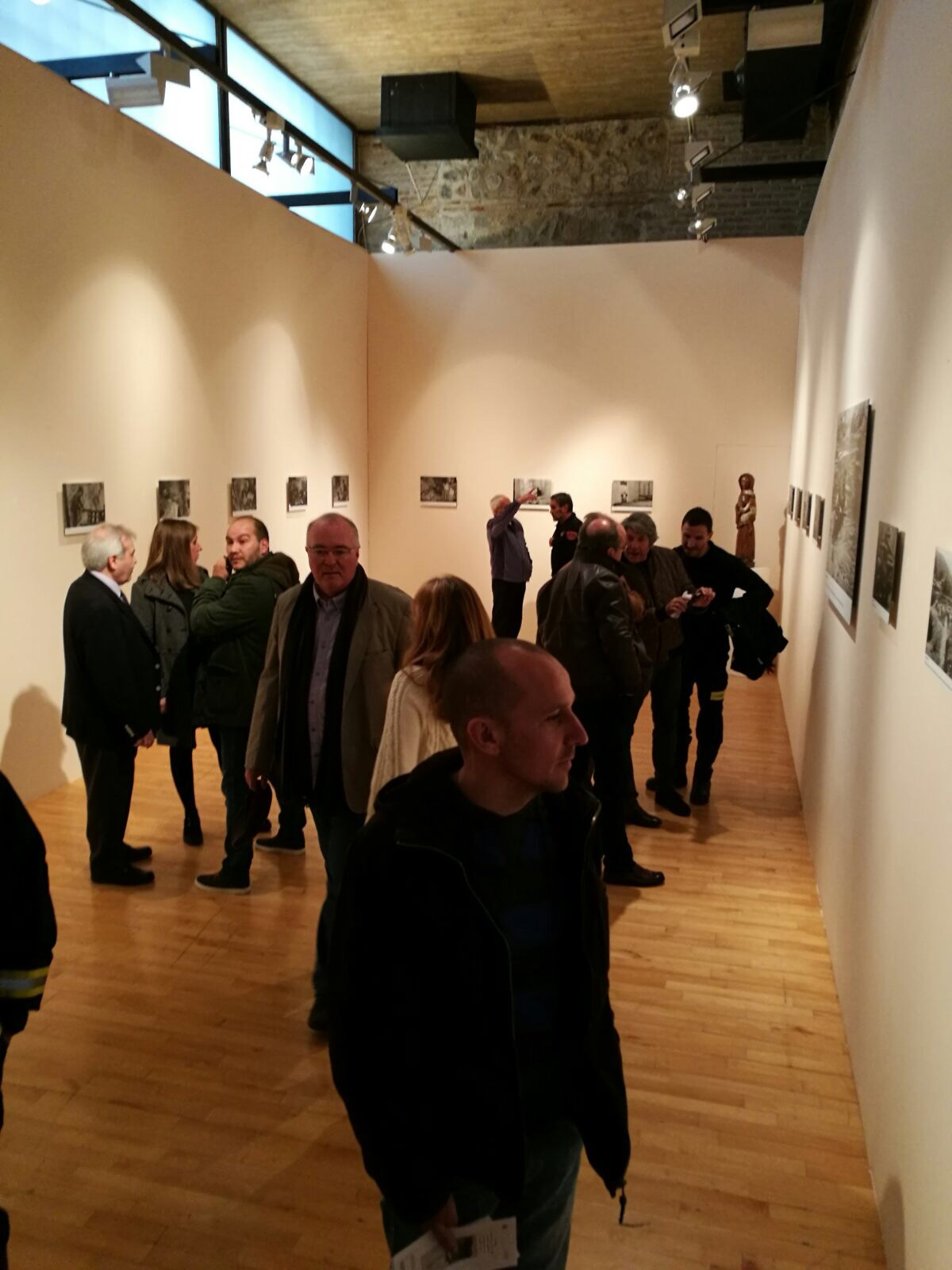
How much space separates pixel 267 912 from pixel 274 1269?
2305 millimetres

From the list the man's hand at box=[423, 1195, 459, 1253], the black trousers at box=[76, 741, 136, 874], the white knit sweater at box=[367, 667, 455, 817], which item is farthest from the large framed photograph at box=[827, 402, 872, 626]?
the black trousers at box=[76, 741, 136, 874]

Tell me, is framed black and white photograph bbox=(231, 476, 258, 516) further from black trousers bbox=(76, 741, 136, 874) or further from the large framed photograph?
the large framed photograph

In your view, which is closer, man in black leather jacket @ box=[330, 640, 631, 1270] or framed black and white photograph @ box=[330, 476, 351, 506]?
man in black leather jacket @ box=[330, 640, 631, 1270]

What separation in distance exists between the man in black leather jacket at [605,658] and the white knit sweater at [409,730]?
1886 millimetres

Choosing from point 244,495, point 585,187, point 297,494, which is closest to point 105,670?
point 244,495

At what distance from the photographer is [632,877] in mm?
5367

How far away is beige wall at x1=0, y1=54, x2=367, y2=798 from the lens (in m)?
6.44

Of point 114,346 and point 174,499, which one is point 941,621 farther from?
point 174,499

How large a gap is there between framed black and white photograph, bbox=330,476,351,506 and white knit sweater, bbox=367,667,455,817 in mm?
8808

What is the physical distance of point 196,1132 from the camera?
3320 mm

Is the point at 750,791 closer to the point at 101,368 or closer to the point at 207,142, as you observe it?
the point at 101,368

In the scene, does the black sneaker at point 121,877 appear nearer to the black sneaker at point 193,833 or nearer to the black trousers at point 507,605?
the black sneaker at point 193,833

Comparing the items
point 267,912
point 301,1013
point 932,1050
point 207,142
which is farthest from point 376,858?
point 207,142

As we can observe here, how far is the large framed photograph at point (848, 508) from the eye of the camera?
4293 millimetres
